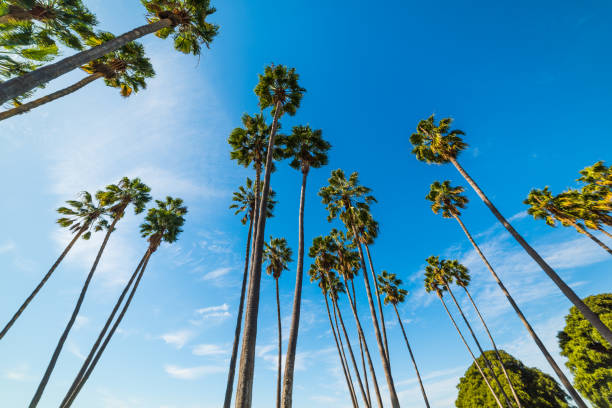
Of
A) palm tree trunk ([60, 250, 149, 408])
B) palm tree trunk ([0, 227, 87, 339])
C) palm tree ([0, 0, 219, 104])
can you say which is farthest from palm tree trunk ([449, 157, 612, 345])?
palm tree trunk ([0, 227, 87, 339])

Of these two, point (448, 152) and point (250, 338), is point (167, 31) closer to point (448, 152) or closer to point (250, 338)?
point (250, 338)

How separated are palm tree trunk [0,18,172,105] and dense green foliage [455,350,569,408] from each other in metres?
49.3

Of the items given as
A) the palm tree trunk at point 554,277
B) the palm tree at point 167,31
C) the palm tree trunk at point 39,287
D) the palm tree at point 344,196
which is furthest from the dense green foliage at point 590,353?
the palm tree trunk at point 39,287

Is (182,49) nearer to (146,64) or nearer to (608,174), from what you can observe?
(146,64)

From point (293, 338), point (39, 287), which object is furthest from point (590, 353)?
point (39, 287)

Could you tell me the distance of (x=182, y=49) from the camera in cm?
1145

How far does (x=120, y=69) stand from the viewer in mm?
12188

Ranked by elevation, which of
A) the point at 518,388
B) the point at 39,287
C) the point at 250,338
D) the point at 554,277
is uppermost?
A: the point at 39,287

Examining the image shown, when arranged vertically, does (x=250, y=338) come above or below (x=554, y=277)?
below

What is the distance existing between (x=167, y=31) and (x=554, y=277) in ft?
80.6

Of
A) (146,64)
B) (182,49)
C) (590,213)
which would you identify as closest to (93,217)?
(146,64)

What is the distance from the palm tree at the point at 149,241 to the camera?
52.5ft

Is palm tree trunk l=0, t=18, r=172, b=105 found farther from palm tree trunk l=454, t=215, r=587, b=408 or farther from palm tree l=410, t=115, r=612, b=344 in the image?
palm tree trunk l=454, t=215, r=587, b=408

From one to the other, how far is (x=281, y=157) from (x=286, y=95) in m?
4.17
